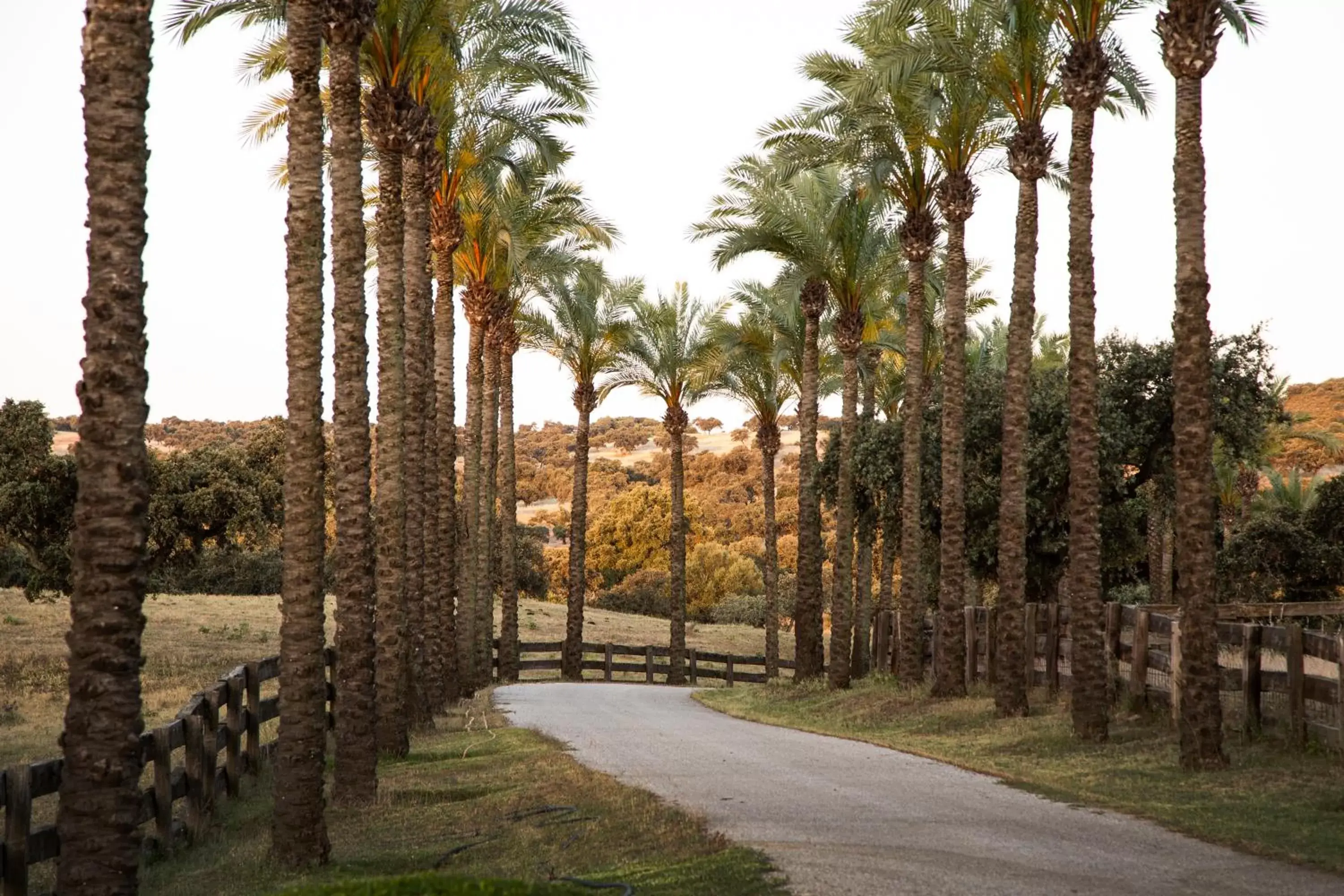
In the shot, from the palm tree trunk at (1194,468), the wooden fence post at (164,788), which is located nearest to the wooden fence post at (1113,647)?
the palm tree trunk at (1194,468)

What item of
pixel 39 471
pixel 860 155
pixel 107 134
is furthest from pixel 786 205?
pixel 107 134

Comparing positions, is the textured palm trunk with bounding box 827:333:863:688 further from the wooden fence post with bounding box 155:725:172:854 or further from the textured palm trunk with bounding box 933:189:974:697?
the wooden fence post with bounding box 155:725:172:854

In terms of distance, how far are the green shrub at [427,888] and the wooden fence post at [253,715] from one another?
8.93m

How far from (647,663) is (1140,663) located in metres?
26.4

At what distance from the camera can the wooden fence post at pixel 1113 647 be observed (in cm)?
1819

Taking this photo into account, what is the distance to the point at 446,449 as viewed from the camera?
29.1 metres

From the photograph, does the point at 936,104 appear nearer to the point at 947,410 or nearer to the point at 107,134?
the point at 947,410

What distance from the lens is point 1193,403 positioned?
556 inches

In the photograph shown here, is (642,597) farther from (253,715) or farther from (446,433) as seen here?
(253,715)

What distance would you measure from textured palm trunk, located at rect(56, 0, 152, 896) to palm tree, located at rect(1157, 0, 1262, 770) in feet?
33.7

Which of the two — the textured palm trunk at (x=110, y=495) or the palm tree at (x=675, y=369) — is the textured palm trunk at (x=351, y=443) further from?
the palm tree at (x=675, y=369)

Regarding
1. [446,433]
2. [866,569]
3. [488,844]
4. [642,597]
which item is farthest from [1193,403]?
[642,597]

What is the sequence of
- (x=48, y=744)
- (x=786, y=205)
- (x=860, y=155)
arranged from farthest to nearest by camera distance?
1. (x=786, y=205)
2. (x=860, y=155)
3. (x=48, y=744)

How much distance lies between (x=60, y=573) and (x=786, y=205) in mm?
23642
